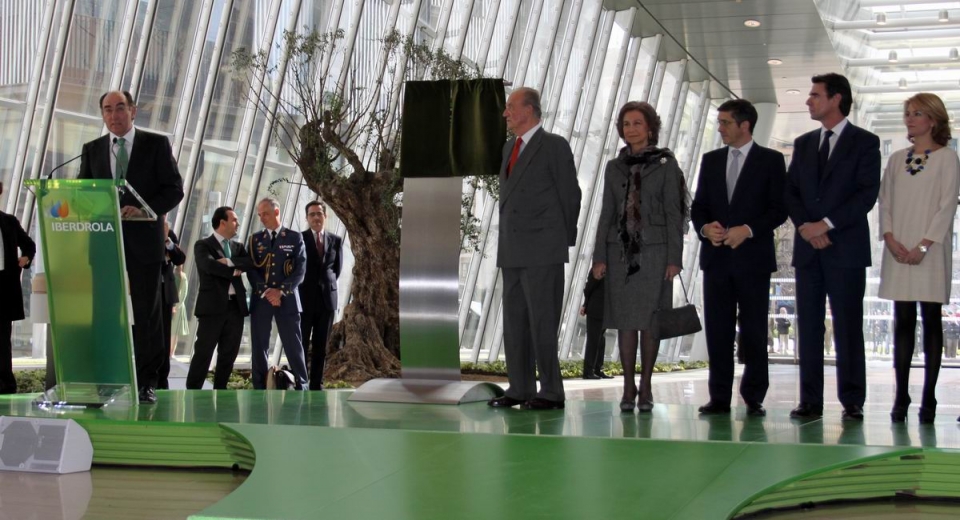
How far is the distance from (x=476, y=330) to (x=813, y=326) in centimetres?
1028

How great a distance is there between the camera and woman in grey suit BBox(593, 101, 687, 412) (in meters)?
4.79

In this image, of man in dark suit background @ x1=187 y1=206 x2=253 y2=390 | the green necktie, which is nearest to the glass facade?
man in dark suit background @ x1=187 y1=206 x2=253 y2=390

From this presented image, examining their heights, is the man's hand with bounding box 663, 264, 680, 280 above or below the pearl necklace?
below

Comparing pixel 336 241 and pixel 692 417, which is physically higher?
pixel 336 241

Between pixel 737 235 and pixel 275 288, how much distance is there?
11.8ft

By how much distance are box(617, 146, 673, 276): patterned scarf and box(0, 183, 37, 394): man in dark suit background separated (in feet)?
14.1

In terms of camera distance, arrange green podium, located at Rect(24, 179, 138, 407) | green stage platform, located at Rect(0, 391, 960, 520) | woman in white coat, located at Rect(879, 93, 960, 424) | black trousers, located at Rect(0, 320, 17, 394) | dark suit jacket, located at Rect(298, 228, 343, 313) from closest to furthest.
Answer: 1. green stage platform, located at Rect(0, 391, 960, 520)
2. woman in white coat, located at Rect(879, 93, 960, 424)
3. green podium, located at Rect(24, 179, 138, 407)
4. black trousers, located at Rect(0, 320, 17, 394)
5. dark suit jacket, located at Rect(298, 228, 343, 313)

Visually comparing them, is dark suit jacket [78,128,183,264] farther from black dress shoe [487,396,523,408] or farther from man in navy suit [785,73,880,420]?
man in navy suit [785,73,880,420]

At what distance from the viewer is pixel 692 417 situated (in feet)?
15.5

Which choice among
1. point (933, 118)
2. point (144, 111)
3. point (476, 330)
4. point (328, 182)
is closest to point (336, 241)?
point (328, 182)

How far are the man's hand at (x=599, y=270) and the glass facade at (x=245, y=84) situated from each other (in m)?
5.75

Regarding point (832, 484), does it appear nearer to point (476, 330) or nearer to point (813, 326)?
point (813, 326)

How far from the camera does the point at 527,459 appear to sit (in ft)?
12.1

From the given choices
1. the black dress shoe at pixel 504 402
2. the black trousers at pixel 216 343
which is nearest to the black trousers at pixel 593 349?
the black trousers at pixel 216 343
